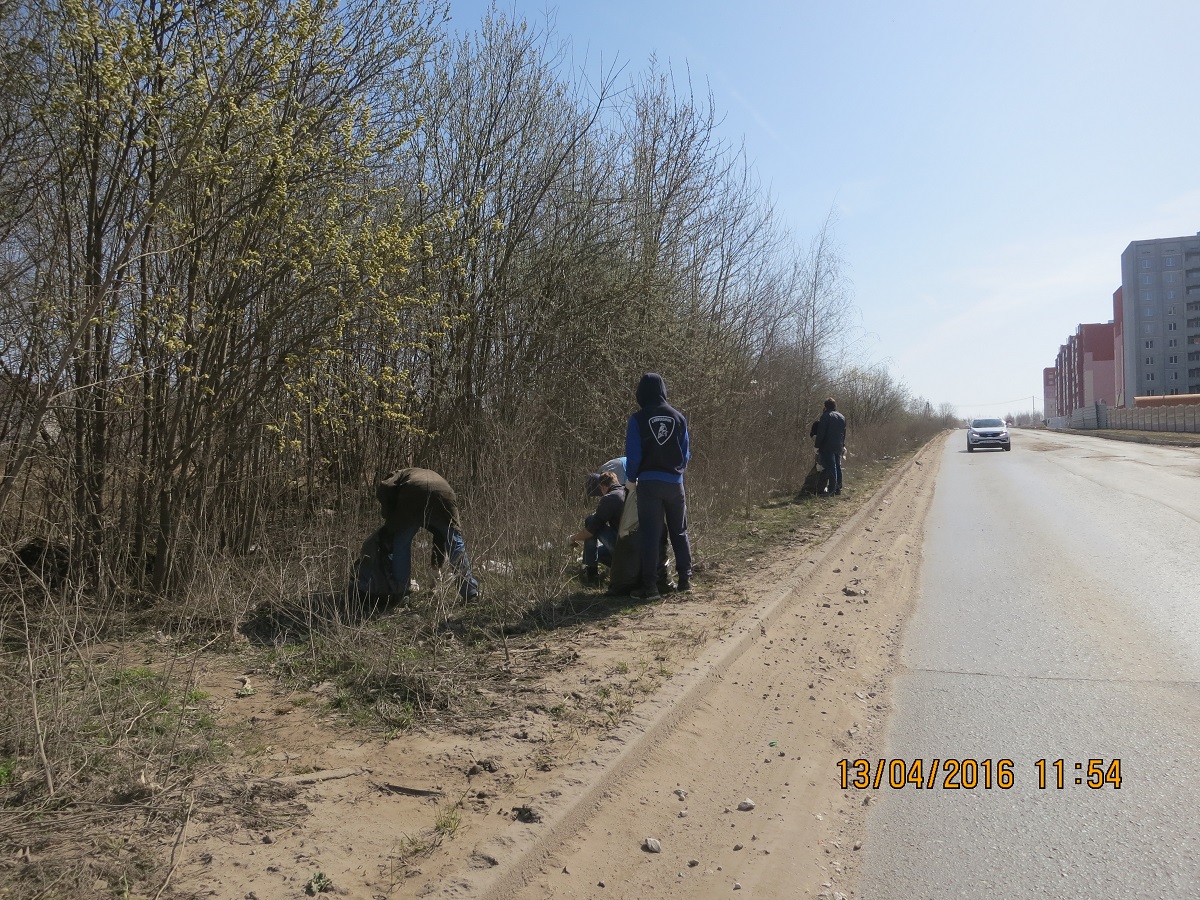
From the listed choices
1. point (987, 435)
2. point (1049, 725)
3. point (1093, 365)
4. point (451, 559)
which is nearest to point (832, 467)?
point (451, 559)

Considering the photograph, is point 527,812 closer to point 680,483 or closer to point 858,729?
point 858,729

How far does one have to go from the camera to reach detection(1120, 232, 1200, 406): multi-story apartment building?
10731 cm

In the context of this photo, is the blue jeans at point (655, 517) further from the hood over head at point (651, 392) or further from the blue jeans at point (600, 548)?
the hood over head at point (651, 392)

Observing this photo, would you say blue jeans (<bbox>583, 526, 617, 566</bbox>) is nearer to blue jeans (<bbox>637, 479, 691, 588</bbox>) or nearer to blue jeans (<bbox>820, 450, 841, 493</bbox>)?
blue jeans (<bbox>637, 479, 691, 588</bbox>)

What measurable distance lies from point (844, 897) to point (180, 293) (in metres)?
6.15

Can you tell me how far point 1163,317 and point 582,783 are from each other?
12692 cm

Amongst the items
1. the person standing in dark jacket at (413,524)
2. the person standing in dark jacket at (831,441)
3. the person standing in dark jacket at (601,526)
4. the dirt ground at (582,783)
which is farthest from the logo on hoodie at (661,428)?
the person standing in dark jacket at (831,441)

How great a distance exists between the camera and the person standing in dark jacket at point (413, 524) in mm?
6766

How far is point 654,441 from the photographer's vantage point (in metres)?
7.24

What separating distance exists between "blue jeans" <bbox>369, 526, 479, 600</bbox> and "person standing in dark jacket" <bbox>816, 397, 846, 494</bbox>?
10.8 metres

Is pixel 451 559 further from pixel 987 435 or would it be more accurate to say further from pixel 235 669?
pixel 987 435

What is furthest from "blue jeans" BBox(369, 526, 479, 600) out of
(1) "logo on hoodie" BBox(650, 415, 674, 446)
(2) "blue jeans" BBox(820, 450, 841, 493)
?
(2) "blue jeans" BBox(820, 450, 841, 493)

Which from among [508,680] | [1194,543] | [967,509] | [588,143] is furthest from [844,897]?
[967,509]

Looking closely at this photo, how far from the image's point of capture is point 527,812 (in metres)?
3.45
